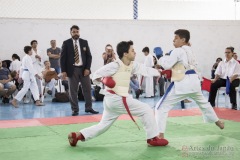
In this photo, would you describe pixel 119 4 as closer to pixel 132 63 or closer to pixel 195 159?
pixel 132 63

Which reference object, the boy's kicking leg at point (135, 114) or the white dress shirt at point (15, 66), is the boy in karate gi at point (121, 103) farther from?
the white dress shirt at point (15, 66)

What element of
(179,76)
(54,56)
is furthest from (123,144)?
(54,56)

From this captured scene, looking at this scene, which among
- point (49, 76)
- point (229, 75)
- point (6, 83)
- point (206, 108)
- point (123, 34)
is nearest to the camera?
point (206, 108)

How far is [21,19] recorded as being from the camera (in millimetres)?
12609

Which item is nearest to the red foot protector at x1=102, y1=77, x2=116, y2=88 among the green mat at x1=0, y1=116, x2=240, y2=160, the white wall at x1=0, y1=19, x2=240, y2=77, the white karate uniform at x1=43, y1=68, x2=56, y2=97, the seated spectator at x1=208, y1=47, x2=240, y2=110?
the green mat at x1=0, y1=116, x2=240, y2=160

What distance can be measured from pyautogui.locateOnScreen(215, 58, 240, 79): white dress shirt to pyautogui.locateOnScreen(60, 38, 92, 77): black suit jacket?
3086 millimetres

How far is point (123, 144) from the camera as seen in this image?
14.8 ft

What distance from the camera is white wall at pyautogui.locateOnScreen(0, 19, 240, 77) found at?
1264cm

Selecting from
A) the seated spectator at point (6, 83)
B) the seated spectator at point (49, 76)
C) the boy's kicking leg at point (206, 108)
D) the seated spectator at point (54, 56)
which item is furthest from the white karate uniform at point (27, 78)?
the boy's kicking leg at point (206, 108)

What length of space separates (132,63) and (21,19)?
9.05 metres

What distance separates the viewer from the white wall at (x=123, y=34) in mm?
12641

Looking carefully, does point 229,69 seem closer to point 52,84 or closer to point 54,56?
point 52,84

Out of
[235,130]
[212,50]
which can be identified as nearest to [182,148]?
[235,130]

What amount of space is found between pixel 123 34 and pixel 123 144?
32.1 ft
